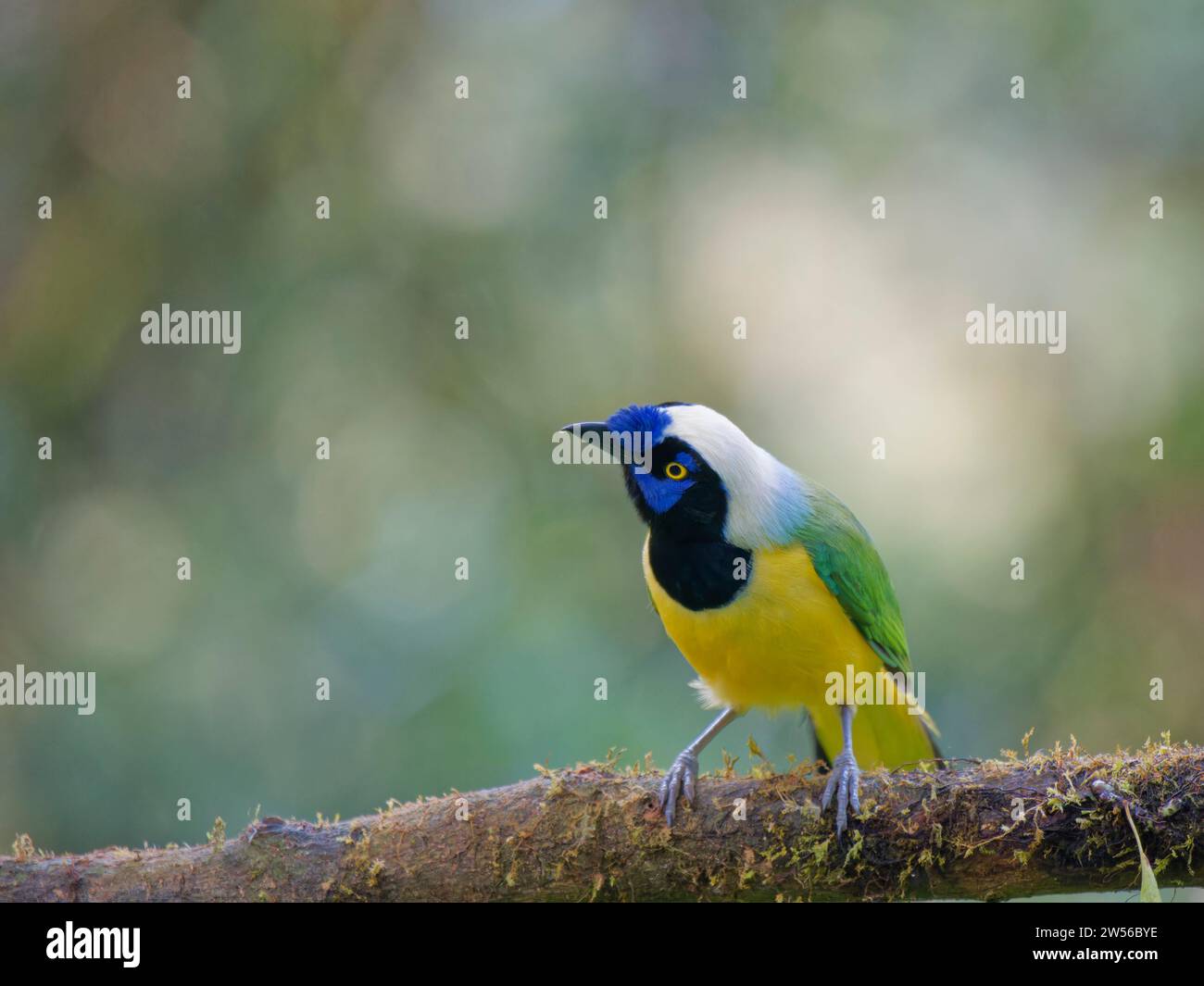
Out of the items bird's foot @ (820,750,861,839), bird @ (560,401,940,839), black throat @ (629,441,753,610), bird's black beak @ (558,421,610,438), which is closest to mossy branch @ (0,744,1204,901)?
bird's foot @ (820,750,861,839)

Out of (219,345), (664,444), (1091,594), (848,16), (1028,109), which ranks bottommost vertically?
(1091,594)

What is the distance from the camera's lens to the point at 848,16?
308 inches

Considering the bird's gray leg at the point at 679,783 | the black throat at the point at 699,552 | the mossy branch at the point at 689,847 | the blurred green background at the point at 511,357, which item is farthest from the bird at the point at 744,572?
the blurred green background at the point at 511,357

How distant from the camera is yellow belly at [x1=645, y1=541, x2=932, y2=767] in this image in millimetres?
3805

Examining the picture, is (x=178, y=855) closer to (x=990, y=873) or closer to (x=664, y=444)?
(x=664, y=444)

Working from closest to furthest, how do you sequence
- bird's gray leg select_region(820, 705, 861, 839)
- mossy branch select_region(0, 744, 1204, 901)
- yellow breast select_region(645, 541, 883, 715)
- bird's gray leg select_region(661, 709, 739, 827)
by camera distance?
mossy branch select_region(0, 744, 1204, 901), bird's gray leg select_region(820, 705, 861, 839), bird's gray leg select_region(661, 709, 739, 827), yellow breast select_region(645, 541, 883, 715)

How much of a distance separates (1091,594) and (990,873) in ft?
13.7

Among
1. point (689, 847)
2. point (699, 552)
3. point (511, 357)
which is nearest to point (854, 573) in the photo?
point (699, 552)

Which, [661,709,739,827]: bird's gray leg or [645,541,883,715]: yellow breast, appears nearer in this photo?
[661,709,739,827]: bird's gray leg

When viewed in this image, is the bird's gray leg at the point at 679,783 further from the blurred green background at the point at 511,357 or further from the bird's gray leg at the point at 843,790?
the blurred green background at the point at 511,357

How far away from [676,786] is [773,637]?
0.64 metres

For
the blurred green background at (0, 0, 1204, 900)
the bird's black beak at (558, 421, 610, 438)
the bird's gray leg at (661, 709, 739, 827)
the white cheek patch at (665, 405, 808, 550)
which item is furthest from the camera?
the blurred green background at (0, 0, 1204, 900)

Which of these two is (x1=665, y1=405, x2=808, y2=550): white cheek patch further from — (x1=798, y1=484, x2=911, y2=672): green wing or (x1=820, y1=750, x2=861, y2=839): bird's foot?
(x1=820, y1=750, x2=861, y2=839): bird's foot

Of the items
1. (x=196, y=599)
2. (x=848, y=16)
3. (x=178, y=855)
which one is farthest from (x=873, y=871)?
(x=848, y=16)
